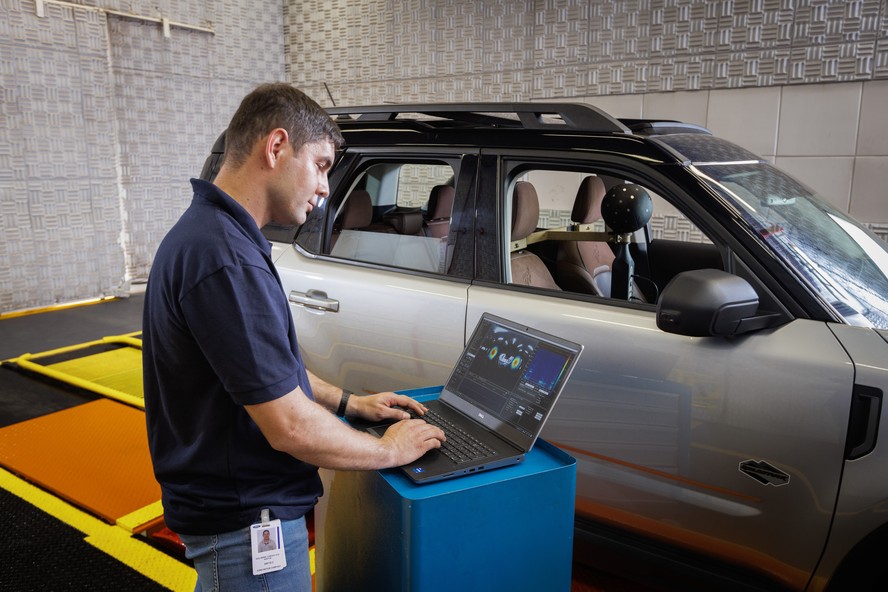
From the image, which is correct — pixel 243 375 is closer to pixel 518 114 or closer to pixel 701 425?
pixel 701 425

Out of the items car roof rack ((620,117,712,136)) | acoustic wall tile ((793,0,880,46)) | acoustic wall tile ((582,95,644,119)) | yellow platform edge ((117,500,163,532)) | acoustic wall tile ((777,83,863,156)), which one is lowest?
yellow platform edge ((117,500,163,532))

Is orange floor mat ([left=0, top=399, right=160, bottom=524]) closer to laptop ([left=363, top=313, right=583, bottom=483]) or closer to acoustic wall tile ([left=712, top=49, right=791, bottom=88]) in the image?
laptop ([left=363, top=313, right=583, bottom=483])

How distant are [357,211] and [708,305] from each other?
65.0 inches

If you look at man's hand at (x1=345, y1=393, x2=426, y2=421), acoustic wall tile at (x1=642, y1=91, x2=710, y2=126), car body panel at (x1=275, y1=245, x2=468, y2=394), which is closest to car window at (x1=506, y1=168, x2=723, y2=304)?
car body panel at (x1=275, y1=245, x2=468, y2=394)

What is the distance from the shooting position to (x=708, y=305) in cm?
166

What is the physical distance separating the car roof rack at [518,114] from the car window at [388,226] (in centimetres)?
19

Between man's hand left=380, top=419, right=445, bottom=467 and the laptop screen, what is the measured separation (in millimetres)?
162

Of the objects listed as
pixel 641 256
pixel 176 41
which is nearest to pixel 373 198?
pixel 641 256

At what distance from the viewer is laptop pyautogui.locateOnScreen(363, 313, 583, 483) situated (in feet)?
4.50

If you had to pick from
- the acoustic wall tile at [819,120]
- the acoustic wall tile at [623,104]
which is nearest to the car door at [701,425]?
the acoustic wall tile at [819,120]

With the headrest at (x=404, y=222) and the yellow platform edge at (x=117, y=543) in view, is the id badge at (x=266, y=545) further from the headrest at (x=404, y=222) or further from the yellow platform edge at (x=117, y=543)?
the headrest at (x=404, y=222)

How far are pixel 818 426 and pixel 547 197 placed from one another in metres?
4.60

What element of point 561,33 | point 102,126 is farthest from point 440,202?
point 102,126

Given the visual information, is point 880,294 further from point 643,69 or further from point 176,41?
point 176,41
